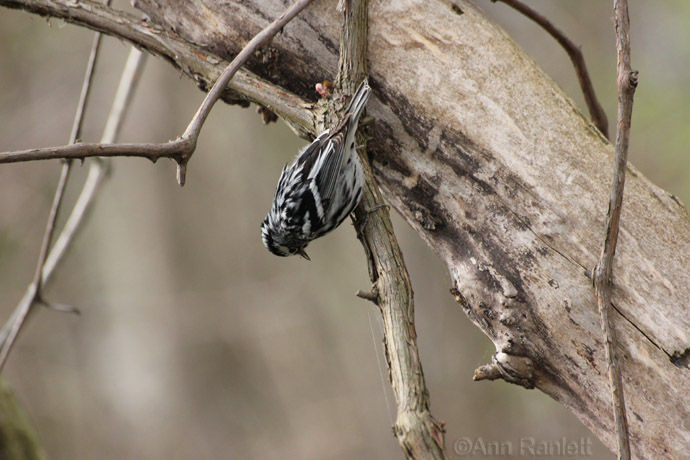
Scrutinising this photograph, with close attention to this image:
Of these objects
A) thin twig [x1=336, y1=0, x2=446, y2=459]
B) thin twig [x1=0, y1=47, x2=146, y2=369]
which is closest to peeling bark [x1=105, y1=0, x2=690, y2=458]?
thin twig [x1=336, y1=0, x2=446, y2=459]

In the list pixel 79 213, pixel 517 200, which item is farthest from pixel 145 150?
pixel 79 213

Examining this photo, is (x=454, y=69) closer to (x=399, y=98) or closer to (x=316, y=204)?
(x=399, y=98)

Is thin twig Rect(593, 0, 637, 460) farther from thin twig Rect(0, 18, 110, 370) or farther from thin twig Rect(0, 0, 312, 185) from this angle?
thin twig Rect(0, 18, 110, 370)

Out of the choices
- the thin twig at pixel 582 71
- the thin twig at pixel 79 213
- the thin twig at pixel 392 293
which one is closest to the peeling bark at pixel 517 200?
the thin twig at pixel 392 293

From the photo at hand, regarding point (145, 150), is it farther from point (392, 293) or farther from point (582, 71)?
point (582, 71)

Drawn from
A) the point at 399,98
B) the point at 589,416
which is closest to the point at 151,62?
the point at 399,98

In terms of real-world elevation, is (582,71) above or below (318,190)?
above
